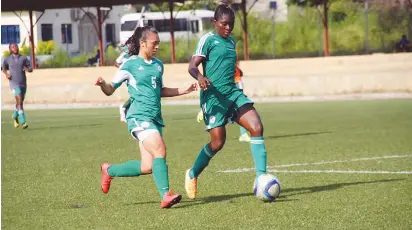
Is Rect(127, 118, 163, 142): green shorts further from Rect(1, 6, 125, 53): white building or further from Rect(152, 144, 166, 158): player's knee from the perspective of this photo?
Rect(1, 6, 125, 53): white building

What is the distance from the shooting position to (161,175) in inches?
431

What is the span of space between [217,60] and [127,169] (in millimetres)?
Result: 1517

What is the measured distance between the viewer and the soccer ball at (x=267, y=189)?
1105cm

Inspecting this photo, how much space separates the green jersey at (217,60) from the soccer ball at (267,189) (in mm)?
1231

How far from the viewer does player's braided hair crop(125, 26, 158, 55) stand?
37.0 feet

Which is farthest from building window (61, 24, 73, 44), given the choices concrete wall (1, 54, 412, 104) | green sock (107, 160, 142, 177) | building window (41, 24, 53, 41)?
green sock (107, 160, 142, 177)

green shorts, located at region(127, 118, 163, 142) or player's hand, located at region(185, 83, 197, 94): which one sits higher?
player's hand, located at region(185, 83, 197, 94)

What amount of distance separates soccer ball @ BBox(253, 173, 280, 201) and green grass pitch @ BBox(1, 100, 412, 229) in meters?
0.10

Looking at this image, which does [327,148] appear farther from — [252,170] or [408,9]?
[408,9]

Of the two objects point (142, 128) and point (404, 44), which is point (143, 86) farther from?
point (404, 44)

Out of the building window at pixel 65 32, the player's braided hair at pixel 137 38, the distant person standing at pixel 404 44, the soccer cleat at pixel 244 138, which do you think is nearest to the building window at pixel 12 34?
the building window at pixel 65 32

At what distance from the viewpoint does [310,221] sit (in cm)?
962

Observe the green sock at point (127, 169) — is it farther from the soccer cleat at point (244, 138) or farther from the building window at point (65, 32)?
the building window at point (65, 32)

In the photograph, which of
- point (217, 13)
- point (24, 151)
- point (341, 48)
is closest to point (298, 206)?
point (217, 13)
